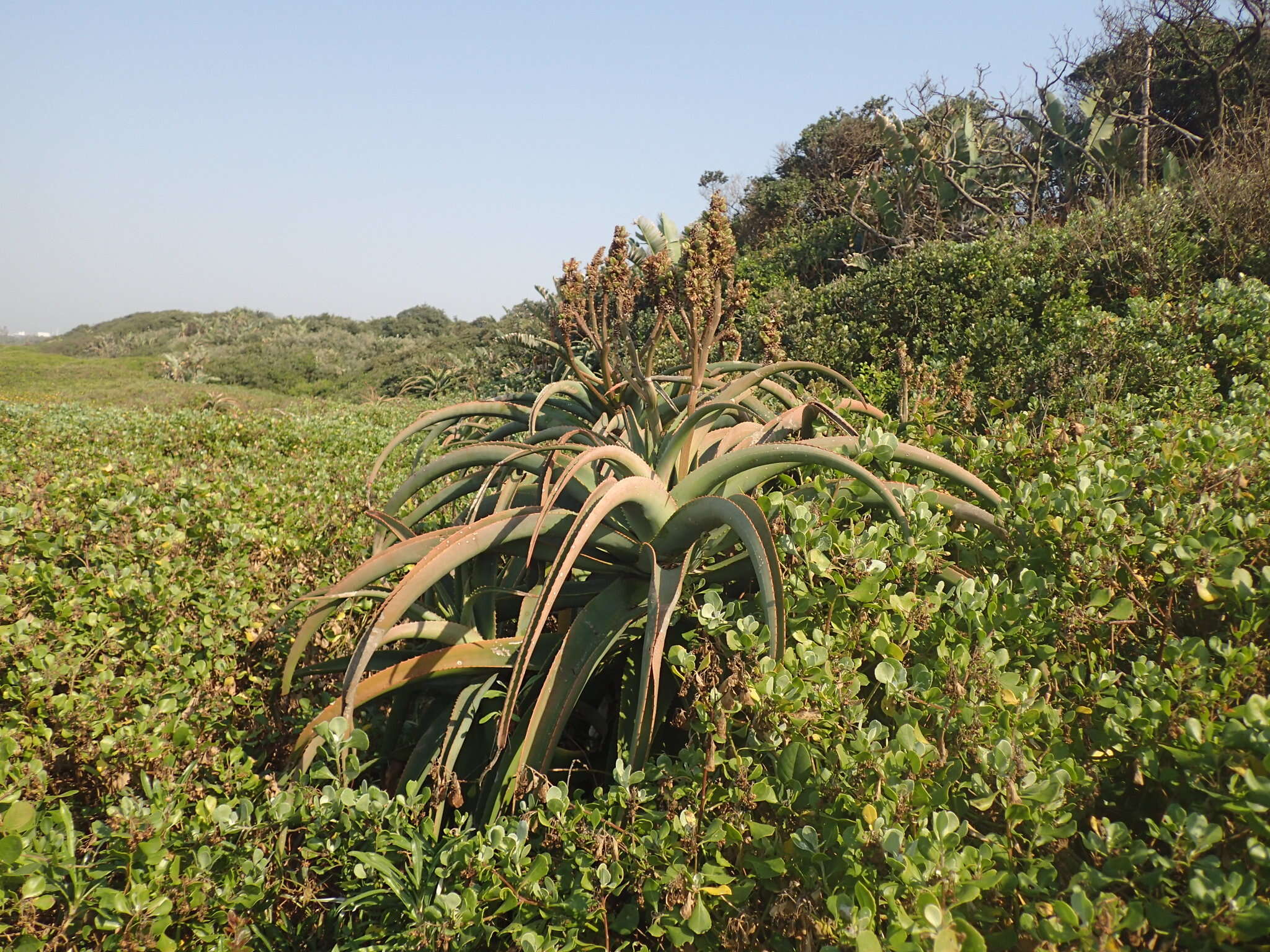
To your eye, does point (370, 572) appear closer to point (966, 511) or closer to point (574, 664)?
point (574, 664)

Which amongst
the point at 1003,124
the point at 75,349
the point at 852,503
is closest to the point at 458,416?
the point at 852,503

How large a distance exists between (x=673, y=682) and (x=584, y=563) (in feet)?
1.35

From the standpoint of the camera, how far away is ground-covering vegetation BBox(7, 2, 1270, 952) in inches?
48.5

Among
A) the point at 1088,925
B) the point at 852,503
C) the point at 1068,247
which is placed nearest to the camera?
the point at 1088,925

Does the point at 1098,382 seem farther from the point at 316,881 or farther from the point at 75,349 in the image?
the point at 75,349

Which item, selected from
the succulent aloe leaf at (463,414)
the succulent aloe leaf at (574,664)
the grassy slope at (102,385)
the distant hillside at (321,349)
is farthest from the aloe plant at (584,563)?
the grassy slope at (102,385)

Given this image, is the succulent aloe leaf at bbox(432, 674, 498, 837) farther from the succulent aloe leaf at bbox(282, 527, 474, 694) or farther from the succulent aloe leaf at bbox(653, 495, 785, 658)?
the succulent aloe leaf at bbox(653, 495, 785, 658)

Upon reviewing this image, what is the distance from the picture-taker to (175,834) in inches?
61.6

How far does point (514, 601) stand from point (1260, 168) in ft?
23.8

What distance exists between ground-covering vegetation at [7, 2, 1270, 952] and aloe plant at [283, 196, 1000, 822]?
0.01 meters

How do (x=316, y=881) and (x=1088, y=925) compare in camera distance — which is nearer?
(x=1088, y=925)

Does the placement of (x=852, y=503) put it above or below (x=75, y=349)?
below

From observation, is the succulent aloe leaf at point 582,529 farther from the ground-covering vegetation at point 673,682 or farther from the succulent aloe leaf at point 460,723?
the succulent aloe leaf at point 460,723

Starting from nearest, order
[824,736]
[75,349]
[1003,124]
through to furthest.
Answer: [824,736], [1003,124], [75,349]
